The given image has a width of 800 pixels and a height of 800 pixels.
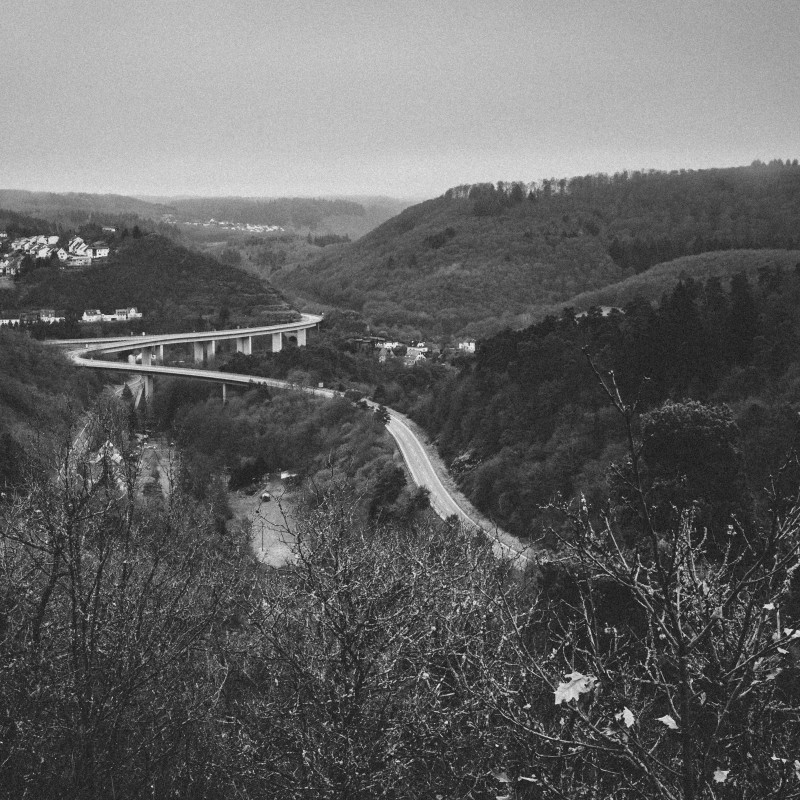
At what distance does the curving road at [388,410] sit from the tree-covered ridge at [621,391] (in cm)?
67

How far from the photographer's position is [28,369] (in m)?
27.1

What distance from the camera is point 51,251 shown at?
182 feet

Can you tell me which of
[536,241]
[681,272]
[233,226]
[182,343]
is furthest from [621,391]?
Answer: [233,226]

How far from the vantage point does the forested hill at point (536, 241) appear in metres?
59.3

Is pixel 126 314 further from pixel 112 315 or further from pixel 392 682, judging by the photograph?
pixel 392 682

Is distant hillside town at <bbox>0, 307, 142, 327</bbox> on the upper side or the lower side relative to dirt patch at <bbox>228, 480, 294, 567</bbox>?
upper

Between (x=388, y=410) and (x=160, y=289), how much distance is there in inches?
1053

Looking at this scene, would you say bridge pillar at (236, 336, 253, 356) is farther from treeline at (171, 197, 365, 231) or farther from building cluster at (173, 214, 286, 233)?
treeline at (171, 197, 365, 231)

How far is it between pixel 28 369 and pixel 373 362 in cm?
1789

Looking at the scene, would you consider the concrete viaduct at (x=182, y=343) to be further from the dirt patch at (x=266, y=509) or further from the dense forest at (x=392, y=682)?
the dense forest at (x=392, y=682)

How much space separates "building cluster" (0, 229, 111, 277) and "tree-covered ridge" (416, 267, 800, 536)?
130 feet

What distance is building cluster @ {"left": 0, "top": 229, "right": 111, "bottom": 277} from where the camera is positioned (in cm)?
5206

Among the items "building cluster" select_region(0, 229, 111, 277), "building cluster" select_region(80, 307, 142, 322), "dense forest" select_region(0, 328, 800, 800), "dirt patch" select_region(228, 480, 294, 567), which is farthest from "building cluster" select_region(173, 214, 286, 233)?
"dense forest" select_region(0, 328, 800, 800)

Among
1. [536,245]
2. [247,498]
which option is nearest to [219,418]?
[247,498]
